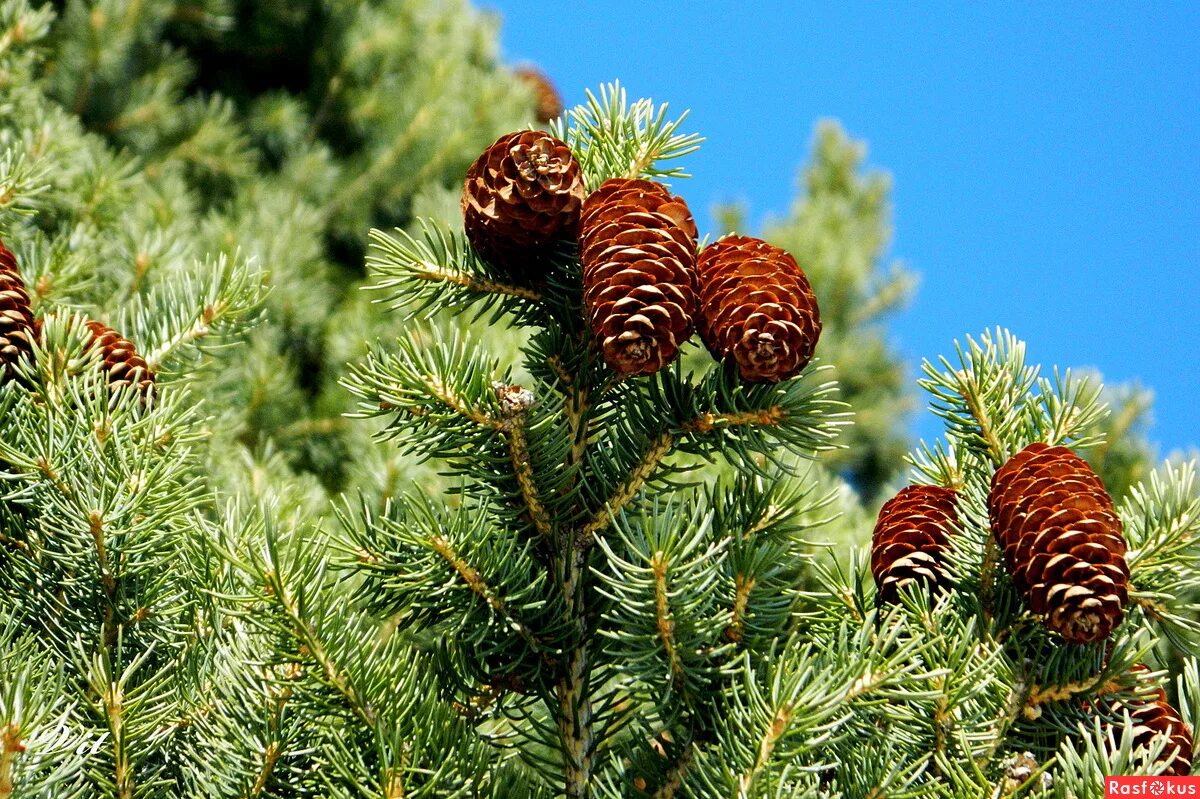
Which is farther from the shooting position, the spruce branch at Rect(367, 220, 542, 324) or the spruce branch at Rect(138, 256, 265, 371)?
the spruce branch at Rect(138, 256, 265, 371)

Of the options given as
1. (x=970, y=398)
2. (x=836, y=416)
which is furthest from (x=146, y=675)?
(x=970, y=398)

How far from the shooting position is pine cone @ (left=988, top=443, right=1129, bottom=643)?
79 cm

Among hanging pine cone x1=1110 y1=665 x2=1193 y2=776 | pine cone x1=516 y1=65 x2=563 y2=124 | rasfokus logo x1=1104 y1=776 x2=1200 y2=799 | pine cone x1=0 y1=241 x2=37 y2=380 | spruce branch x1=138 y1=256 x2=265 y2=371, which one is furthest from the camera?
pine cone x1=516 y1=65 x2=563 y2=124

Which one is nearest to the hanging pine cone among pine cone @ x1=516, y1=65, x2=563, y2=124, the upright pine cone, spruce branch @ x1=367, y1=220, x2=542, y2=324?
the upright pine cone

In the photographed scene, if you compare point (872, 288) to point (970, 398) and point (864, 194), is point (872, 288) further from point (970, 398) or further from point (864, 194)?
point (970, 398)

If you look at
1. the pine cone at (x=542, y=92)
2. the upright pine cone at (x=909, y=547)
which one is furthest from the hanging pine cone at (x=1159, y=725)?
the pine cone at (x=542, y=92)

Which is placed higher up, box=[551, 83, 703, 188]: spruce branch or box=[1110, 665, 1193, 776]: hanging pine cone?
box=[551, 83, 703, 188]: spruce branch

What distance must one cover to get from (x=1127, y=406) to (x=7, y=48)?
6.57 ft

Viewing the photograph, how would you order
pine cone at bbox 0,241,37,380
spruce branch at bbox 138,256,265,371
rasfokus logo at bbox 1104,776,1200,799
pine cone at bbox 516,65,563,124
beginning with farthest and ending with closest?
pine cone at bbox 516,65,563,124, spruce branch at bbox 138,256,265,371, pine cone at bbox 0,241,37,380, rasfokus logo at bbox 1104,776,1200,799

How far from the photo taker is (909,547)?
0.91 metres

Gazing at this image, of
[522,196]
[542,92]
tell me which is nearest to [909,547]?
[522,196]

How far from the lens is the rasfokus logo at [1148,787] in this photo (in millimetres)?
708

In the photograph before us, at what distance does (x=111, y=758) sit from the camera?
790 millimetres

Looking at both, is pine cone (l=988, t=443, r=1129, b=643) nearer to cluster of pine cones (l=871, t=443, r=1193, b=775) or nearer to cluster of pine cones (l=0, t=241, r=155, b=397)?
cluster of pine cones (l=871, t=443, r=1193, b=775)
